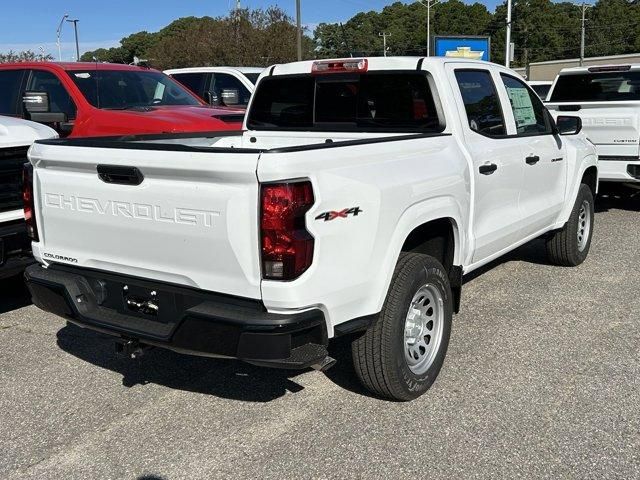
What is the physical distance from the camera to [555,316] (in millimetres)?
5250

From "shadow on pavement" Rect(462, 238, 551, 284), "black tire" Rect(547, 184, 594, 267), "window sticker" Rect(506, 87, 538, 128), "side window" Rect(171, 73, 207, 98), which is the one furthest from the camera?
"side window" Rect(171, 73, 207, 98)

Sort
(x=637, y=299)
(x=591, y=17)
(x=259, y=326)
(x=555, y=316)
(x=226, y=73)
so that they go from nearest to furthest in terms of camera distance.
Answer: (x=259, y=326)
(x=555, y=316)
(x=637, y=299)
(x=226, y=73)
(x=591, y=17)

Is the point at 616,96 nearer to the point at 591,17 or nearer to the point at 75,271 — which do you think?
the point at 75,271

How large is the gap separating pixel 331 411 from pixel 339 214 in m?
1.28

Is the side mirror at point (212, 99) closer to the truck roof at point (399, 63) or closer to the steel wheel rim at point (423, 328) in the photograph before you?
the truck roof at point (399, 63)

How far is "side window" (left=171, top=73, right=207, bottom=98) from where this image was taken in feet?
38.7

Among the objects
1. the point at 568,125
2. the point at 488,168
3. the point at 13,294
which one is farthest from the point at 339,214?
the point at 13,294

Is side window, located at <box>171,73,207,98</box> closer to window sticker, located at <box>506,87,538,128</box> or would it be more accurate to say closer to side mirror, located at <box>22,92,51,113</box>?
side mirror, located at <box>22,92,51,113</box>

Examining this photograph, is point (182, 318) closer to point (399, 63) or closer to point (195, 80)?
point (399, 63)

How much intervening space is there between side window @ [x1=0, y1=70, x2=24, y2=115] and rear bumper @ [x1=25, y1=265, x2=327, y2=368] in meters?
4.21

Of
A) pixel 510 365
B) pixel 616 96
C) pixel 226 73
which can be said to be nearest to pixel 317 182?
pixel 510 365

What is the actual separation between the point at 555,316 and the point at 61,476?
3711mm

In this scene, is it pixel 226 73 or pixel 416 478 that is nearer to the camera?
pixel 416 478

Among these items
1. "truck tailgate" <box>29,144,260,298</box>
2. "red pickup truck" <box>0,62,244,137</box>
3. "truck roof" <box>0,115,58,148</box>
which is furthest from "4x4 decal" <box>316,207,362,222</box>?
"red pickup truck" <box>0,62,244,137</box>
